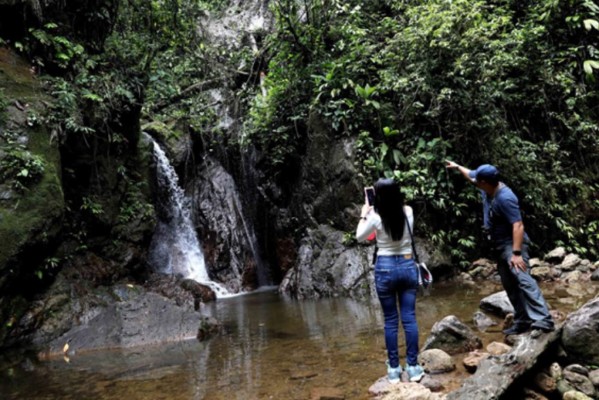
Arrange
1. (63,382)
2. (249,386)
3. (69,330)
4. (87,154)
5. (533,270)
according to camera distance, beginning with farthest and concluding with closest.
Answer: (87,154)
(533,270)
(69,330)
(63,382)
(249,386)

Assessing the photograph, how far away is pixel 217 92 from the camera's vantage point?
1638 centimetres

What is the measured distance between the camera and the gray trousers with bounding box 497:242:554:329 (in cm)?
377

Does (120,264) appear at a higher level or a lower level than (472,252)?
higher

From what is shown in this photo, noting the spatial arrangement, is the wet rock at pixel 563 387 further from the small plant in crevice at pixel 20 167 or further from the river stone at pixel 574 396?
the small plant in crevice at pixel 20 167

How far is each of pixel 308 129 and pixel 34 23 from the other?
22.3 ft

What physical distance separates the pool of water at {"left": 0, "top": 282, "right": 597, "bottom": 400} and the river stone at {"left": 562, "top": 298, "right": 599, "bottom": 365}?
3.09 feet

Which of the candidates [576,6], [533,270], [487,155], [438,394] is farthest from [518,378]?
[576,6]

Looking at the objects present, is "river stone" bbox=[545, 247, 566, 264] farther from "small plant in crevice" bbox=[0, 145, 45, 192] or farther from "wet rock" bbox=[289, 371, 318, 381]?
"small plant in crevice" bbox=[0, 145, 45, 192]

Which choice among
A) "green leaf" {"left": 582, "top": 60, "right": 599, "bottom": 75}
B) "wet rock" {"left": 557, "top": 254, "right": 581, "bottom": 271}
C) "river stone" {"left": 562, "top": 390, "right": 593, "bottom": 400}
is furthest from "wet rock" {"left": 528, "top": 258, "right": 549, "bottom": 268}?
"river stone" {"left": 562, "top": 390, "right": 593, "bottom": 400}

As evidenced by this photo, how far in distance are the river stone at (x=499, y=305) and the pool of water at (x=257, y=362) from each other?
0.98ft

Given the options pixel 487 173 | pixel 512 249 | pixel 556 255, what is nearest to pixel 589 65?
pixel 556 255

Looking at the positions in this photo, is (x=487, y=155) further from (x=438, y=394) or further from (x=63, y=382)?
(x=63, y=382)

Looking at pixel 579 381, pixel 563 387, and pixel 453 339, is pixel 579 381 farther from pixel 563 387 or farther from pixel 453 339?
pixel 453 339

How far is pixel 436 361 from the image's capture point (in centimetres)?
397
